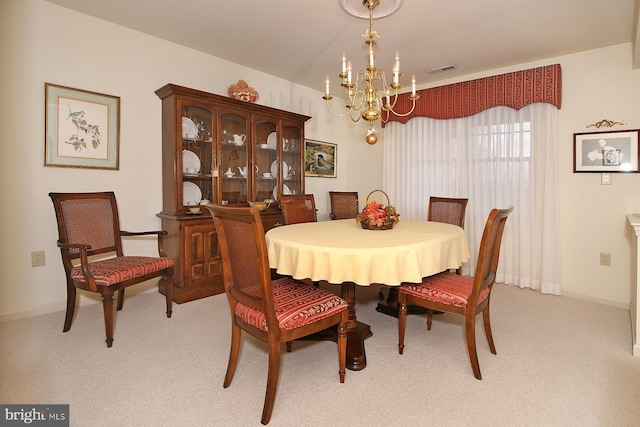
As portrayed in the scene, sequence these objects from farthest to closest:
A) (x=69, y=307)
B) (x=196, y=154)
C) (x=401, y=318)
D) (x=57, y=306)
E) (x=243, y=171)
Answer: (x=243, y=171), (x=196, y=154), (x=57, y=306), (x=69, y=307), (x=401, y=318)

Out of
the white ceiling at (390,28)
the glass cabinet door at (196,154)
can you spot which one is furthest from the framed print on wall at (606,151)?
the glass cabinet door at (196,154)

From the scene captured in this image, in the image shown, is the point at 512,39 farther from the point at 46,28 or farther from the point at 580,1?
the point at 46,28

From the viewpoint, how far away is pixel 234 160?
359 cm

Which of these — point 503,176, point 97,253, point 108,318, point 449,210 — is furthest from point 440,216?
point 97,253

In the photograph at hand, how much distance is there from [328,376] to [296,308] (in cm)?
55

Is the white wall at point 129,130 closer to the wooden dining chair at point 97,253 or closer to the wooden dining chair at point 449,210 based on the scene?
the wooden dining chair at point 97,253

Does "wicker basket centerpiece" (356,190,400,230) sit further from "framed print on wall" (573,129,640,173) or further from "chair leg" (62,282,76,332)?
"framed print on wall" (573,129,640,173)

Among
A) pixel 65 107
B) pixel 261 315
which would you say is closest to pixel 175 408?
pixel 261 315

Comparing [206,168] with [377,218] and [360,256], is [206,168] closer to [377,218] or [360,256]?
[377,218]

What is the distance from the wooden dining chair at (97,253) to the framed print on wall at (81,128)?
373 millimetres

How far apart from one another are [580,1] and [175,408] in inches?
147

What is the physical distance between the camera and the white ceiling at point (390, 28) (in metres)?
2.57

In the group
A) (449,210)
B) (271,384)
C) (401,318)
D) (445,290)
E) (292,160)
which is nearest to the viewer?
(271,384)

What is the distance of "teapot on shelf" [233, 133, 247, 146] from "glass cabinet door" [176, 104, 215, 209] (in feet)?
0.95
